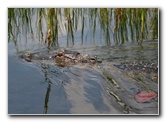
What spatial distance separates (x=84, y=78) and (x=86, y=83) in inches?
1.3

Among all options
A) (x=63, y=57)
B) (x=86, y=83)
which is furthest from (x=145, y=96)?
(x=63, y=57)

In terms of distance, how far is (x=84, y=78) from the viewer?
1927 mm

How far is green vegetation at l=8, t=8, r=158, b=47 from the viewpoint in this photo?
1.94 meters

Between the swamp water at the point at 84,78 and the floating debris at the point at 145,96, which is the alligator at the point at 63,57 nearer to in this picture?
the swamp water at the point at 84,78

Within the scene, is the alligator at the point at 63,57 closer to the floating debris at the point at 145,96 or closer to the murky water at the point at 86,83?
the murky water at the point at 86,83

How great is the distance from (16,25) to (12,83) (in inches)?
14.0

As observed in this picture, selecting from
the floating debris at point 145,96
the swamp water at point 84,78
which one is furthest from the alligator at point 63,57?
the floating debris at point 145,96


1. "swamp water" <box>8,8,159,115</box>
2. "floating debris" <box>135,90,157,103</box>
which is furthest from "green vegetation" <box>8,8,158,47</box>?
"floating debris" <box>135,90,157,103</box>

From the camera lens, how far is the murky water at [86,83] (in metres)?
1.90

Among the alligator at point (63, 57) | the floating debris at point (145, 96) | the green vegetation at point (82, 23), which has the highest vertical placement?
the green vegetation at point (82, 23)

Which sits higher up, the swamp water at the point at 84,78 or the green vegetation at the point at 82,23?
the green vegetation at the point at 82,23

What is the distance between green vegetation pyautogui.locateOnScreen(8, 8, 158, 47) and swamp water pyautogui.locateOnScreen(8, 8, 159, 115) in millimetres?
26

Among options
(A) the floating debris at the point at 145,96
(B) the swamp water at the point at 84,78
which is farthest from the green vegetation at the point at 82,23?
(A) the floating debris at the point at 145,96
